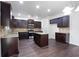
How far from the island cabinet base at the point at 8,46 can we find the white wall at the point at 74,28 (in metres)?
3.90

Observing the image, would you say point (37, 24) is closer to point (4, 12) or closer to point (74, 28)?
point (74, 28)

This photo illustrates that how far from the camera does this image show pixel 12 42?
327 centimetres

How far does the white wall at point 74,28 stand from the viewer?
17.6 ft

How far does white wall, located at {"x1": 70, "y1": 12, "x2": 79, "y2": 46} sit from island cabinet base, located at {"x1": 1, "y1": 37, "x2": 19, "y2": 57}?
12.8 feet

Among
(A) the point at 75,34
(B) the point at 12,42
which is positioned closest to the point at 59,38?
(A) the point at 75,34

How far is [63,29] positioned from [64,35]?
1.09m

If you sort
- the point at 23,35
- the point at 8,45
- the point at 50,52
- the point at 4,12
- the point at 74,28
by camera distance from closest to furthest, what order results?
the point at 4,12
the point at 8,45
the point at 50,52
the point at 74,28
the point at 23,35

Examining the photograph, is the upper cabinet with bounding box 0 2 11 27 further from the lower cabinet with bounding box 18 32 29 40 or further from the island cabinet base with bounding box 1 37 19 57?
the lower cabinet with bounding box 18 32 29 40

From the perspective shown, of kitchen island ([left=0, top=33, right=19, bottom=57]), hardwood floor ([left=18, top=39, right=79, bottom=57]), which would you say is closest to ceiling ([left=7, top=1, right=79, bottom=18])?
kitchen island ([left=0, top=33, right=19, bottom=57])

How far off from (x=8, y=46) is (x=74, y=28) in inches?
169

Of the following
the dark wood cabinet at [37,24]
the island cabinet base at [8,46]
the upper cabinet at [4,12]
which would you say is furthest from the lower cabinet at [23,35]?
the upper cabinet at [4,12]

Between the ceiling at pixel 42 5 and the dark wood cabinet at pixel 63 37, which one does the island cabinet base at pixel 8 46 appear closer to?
the ceiling at pixel 42 5

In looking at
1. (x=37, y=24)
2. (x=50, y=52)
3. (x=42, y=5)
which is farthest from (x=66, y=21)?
(x=37, y=24)

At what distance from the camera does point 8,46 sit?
310 centimetres
